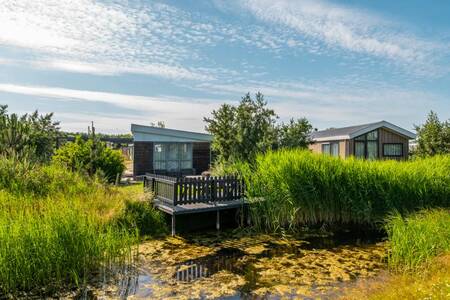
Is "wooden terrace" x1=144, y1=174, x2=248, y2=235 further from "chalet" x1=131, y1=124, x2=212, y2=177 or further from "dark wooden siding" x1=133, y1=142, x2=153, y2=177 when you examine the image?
"chalet" x1=131, y1=124, x2=212, y2=177

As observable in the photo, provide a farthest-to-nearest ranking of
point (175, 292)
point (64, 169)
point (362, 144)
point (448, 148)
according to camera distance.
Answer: point (362, 144)
point (448, 148)
point (64, 169)
point (175, 292)

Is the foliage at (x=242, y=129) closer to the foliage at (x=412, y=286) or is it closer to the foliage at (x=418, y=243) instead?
the foliage at (x=418, y=243)

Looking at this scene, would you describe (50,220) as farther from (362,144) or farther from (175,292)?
(362,144)

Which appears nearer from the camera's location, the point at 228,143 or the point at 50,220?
the point at 50,220

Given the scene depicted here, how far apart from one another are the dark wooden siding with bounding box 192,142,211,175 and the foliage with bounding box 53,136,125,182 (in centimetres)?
562

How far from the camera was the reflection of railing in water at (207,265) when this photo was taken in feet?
19.9

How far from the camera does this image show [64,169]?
34.0 feet

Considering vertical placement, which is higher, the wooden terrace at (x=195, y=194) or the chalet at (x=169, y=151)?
the chalet at (x=169, y=151)

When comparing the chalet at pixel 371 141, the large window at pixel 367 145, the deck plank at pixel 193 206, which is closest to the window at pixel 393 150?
the chalet at pixel 371 141

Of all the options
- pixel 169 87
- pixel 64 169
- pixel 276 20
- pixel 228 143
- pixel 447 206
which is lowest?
pixel 447 206

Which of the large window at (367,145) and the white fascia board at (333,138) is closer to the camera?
the white fascia board at (333,138)

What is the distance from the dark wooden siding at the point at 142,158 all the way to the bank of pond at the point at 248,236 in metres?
6.68

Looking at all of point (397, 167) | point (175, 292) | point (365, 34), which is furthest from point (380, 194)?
point (175, 292)

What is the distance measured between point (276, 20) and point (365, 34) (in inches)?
134
